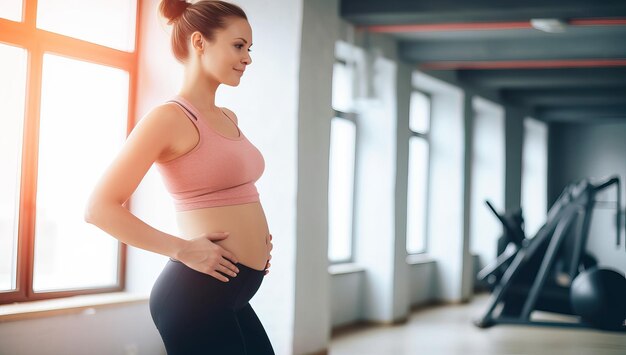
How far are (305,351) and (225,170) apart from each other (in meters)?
3.68

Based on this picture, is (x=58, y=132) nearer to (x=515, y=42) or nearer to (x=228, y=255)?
(x=228, y=255)

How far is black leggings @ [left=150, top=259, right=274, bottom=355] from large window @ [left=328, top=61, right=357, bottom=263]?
5381 millimetres

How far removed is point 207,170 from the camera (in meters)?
1.38

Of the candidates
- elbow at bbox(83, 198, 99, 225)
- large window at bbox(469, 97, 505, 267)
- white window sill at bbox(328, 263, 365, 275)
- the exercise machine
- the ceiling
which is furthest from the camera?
large window at bbox(469, 97, 505, 267)

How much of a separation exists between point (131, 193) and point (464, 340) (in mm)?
5009

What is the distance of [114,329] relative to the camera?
410 cm

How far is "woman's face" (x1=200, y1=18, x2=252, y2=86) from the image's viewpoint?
144cm

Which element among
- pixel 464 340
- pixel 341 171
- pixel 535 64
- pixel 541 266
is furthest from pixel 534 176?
pixel 464 340

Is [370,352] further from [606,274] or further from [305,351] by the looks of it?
[606,274]

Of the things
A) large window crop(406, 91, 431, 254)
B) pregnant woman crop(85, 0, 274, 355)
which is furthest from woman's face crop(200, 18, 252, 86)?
large window crop(406, 91, 431, 254)

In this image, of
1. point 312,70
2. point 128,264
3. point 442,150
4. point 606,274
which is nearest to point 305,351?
point 128,264

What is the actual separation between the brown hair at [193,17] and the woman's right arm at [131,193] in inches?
7.0

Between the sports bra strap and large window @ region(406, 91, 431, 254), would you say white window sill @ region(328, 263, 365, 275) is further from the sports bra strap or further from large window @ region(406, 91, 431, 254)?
the sports bra strap

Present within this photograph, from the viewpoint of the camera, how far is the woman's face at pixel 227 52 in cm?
144
